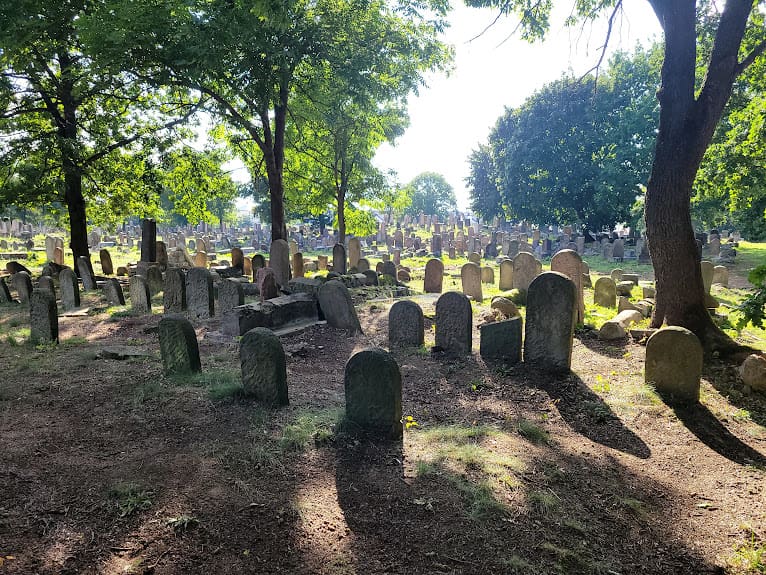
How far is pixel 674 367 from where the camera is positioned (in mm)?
5875

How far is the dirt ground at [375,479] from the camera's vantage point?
3.07 m

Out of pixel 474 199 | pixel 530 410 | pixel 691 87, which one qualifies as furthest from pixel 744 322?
pixel 474 199

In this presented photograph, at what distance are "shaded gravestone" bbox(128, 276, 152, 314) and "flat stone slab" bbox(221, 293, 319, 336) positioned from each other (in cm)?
303

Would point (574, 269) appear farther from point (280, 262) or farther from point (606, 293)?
point (280, 262)

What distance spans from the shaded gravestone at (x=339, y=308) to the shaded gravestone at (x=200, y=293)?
8.99 feet

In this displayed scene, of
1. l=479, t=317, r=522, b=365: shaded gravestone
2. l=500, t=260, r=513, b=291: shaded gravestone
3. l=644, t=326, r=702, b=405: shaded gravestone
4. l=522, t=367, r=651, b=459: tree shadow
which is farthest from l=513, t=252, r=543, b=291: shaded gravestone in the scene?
l=644, t=326, r=702, b=405: shaded gravestone

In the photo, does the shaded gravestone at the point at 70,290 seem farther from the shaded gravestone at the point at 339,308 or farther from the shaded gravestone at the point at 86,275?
the shaded gravestone at the point at 339,308

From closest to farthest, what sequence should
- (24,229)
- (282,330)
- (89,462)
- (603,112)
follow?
(89,462) < (282,330) < (603,112) < (24,229)

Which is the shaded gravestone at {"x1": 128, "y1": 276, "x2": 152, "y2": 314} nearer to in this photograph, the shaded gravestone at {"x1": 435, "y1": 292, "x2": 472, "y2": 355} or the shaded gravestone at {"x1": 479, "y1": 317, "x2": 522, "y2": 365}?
the shaded gravestone at {"x1": 435, "y1": 292, "x2": 472, "y2": 355}

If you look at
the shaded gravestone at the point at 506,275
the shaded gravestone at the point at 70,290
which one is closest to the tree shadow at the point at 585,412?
the shaded gravestone at the point at 506,275

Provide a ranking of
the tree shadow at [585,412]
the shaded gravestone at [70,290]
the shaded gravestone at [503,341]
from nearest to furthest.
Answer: the tree shadow at [585,412] → the shaded gravestone at [503,341] → the shaded gravestone at [70,290]

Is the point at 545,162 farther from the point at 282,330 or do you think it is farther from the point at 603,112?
the point at 282,330

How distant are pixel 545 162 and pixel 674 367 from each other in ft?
98.3

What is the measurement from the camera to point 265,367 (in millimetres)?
5281
